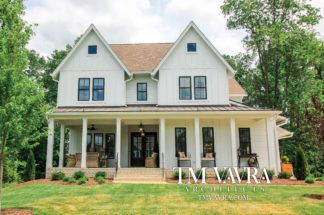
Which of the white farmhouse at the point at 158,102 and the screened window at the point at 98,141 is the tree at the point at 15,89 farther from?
the screened window at the point at 98,141

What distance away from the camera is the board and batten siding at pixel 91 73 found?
19.9 metres

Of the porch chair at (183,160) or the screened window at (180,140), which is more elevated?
the screened window at (180,140)

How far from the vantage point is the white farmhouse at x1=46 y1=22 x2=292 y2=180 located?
19.1 m

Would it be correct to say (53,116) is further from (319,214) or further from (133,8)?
(319,214)

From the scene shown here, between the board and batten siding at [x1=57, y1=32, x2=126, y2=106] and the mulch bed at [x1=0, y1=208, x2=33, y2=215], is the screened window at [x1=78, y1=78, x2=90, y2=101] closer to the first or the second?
the board and batten siding at [x1=57, y1=32, x2=126, y2=106]

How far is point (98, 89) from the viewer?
65.8 feet

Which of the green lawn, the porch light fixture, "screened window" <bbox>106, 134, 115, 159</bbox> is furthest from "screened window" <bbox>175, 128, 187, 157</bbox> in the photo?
the green lawn

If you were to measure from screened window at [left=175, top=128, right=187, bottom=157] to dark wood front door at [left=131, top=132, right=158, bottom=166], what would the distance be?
5.31ft

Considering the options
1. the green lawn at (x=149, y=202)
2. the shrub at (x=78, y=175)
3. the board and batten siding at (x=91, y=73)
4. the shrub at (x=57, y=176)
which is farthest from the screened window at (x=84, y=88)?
the green lawn at (x=149, y=202)

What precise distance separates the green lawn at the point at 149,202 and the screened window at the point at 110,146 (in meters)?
7.49

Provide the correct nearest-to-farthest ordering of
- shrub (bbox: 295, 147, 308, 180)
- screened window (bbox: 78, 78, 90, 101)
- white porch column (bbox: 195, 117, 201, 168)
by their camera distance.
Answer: shrub (bbox: 295, 147, 308, 180) < white porch column (bbox: 195, 117, 201, 168) < screened window (bbox: 78, 78, 90, 101)

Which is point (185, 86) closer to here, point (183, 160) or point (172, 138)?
point (172, 138)

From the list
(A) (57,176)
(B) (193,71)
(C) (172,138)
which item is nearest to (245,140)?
(C) (172,138)

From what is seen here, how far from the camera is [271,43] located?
26031 mm
